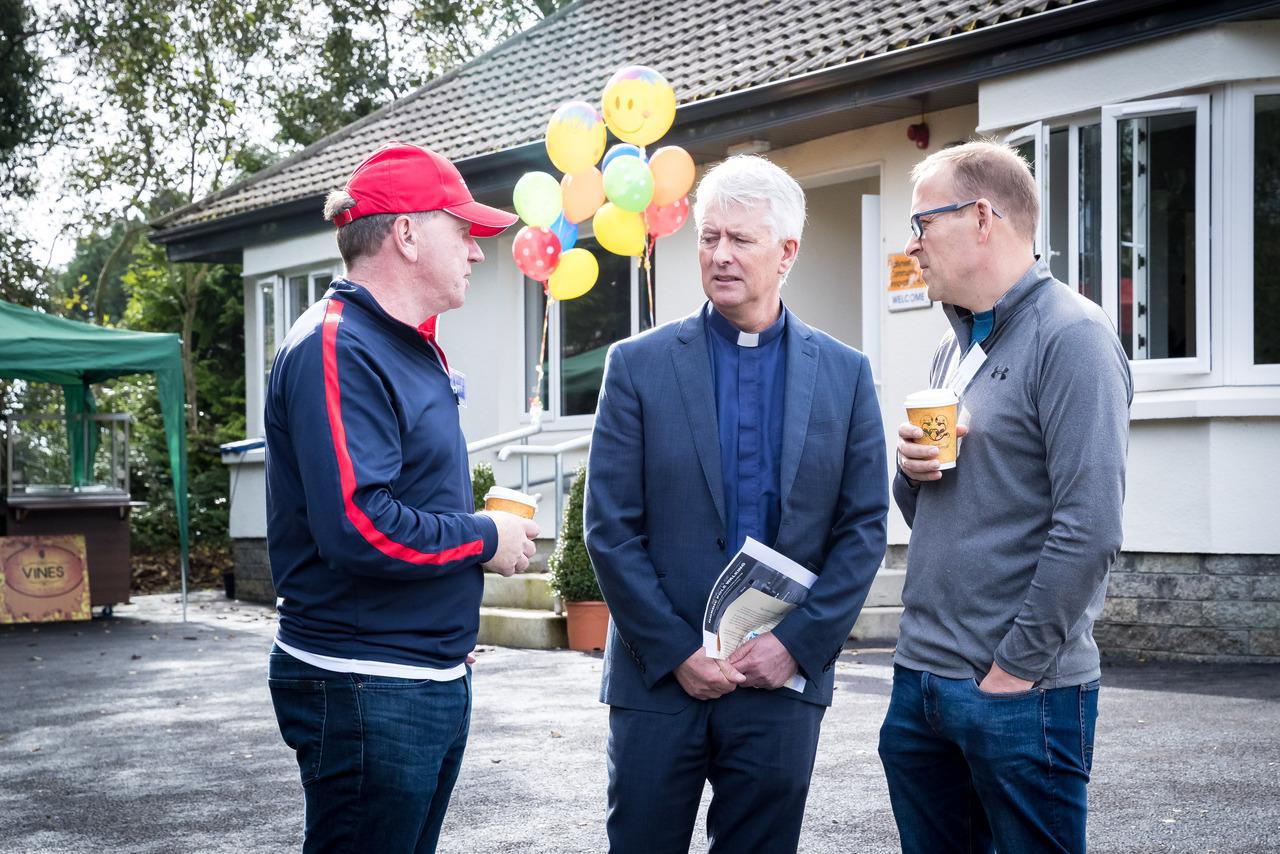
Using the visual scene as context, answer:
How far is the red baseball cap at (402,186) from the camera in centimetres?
282

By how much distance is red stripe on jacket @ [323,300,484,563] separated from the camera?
8.46ft

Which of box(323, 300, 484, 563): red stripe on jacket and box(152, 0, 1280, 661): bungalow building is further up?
box(152, 0, 1280, 661): bungalow building

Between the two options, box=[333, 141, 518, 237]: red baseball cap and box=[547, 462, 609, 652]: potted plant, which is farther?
box=[547, 462, 609, 652]: potted plant

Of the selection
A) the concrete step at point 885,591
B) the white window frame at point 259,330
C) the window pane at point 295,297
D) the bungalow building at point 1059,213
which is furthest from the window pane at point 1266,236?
the window pane at point 295,297

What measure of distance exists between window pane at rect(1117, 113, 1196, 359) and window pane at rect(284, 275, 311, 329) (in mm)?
10049

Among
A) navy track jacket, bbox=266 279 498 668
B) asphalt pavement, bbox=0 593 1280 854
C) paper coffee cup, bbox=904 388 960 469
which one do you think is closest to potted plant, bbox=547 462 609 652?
asphalt pavement, bbox=0 593 1280 854

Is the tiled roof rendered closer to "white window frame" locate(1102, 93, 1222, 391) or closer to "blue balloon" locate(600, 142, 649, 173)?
"white window frame" locate(1102, 93, 1222, 391)

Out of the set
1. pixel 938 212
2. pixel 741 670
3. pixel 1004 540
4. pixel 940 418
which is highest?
pixel 938 212

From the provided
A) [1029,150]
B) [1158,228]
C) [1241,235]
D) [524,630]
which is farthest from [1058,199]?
[524,630]

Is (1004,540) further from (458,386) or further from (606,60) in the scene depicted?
(606,60)

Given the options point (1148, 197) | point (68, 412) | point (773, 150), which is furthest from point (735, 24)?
point (68, 412)

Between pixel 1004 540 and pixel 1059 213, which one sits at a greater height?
pixel 1059 213

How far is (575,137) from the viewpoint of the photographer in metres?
10.0

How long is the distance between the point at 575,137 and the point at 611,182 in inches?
21.9
